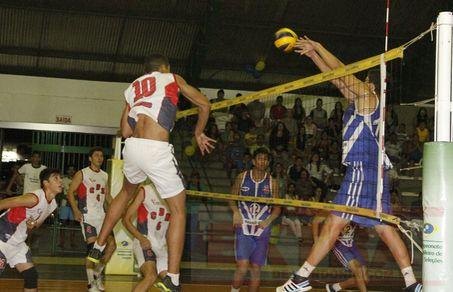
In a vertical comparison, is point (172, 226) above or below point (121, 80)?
below

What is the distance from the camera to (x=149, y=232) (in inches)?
350

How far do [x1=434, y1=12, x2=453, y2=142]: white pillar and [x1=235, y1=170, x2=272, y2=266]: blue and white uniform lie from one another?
16.0ft

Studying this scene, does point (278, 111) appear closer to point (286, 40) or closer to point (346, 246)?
point (346, 246)

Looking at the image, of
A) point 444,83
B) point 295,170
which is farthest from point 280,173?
point 444,83

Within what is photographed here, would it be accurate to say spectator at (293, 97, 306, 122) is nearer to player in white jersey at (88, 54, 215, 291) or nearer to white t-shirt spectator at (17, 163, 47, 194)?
white t-shirt spectator at (17, 163, 47, 194)

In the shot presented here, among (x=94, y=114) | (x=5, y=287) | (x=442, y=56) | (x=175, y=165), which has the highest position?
(x=94, y=114)

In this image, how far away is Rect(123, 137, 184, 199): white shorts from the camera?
21.9ft

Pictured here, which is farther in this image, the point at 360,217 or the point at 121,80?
the point at 121,80

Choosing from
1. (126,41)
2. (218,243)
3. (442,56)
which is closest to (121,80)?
(126,41)

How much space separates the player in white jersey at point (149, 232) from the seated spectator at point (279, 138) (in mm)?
7108

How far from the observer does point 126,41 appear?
20531 millimetres

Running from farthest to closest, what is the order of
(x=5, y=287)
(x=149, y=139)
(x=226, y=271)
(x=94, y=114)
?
(x=94, y=114) < (x=226, y=271) < (x=5, y=287) < (x=149, y=139)

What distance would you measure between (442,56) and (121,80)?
1626cm

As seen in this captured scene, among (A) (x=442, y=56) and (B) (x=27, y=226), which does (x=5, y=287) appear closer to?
(B) (x=27, y=226)
